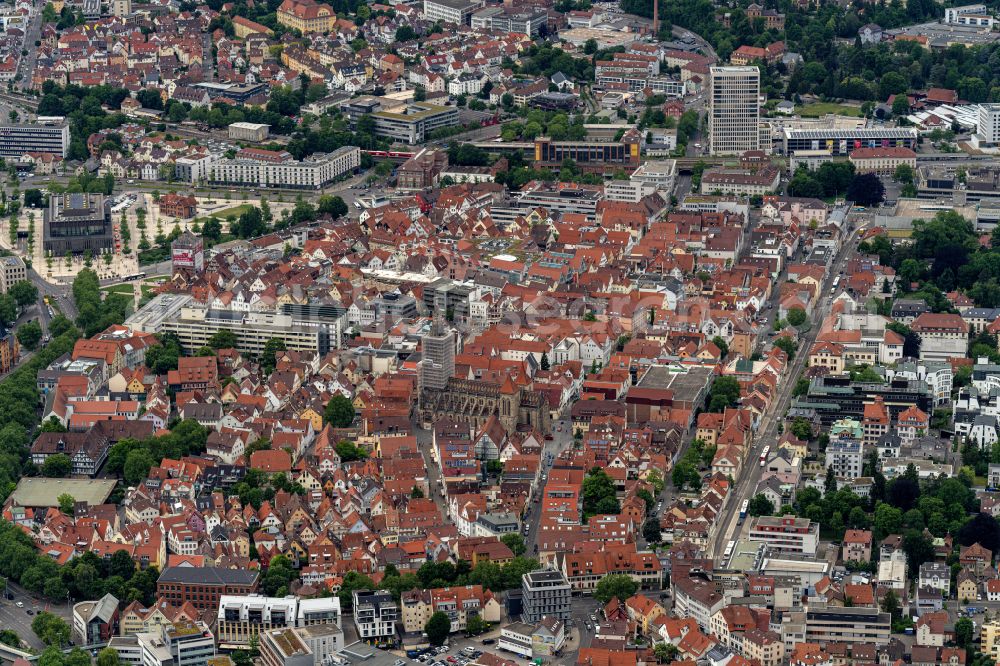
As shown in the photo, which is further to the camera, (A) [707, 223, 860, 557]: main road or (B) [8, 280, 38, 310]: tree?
(B) [8, 280, 38, 310]: tree

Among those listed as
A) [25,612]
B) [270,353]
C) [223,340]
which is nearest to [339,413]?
[270,353]

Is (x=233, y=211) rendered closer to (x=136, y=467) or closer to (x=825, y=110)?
(x=136, y=467)

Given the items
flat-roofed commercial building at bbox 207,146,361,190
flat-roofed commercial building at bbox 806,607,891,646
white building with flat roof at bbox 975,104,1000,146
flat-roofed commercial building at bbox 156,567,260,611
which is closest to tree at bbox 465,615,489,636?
flat-roofed commercial building at bbox 156,567,260,611

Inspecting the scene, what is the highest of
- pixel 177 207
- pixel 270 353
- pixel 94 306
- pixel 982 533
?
pixel 177 207

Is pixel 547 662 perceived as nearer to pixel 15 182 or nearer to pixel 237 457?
pixel 237 457

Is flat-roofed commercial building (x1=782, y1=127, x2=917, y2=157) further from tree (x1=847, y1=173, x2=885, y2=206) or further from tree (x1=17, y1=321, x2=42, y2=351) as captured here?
tree (x1=17, y1=321, x2=42, y2=351)

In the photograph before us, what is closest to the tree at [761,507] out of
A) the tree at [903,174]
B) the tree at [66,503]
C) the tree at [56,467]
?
the tree at [66,503]

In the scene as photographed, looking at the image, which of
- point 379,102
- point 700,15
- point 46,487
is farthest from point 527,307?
point 700,15
